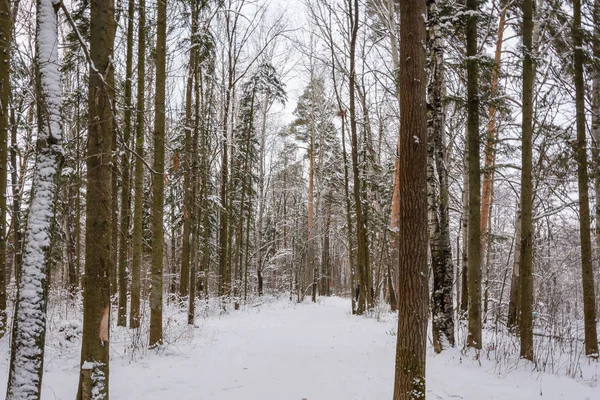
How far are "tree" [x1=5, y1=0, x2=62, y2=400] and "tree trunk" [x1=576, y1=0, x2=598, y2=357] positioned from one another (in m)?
8.62

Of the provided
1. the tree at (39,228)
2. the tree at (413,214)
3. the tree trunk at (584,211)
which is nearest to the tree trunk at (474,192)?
the tree trunk at (584,211)

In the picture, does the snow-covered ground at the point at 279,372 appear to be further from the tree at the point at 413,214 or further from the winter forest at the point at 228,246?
the tree at the point at 413,214

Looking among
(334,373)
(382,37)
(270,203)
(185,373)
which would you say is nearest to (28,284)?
(185,373)

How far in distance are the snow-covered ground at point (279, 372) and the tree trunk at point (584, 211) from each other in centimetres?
84

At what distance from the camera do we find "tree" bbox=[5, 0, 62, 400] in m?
3.12

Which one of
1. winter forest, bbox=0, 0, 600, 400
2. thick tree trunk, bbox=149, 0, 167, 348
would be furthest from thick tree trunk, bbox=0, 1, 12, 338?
thick tree trunk, bbox=149, 0, 167, 348

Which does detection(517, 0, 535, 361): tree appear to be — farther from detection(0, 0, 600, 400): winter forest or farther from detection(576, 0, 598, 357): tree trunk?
detection(576, 0, 598, 357): tree trunk

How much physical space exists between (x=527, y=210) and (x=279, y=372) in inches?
190

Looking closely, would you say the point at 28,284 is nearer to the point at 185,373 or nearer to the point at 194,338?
the point at 185,373

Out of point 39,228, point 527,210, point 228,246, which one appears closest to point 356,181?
point 228,246

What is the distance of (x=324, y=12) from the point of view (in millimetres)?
13352

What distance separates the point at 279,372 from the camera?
547 centimetres

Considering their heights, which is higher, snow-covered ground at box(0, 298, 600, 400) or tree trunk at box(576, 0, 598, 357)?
tree trunk at box(576, 0, 598, 357)

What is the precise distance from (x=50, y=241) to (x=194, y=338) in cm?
523
